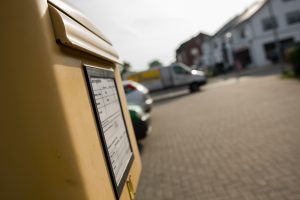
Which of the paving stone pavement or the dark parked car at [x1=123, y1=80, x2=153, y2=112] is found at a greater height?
the dark parked car at [x1=123, y1=80, x2=153, y2=112]

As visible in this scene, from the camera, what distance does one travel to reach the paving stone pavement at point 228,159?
15.4 feet

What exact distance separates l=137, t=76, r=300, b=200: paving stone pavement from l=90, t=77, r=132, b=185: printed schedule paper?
2.68 metres

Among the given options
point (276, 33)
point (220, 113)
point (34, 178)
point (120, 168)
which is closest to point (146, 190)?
point (120, 168)

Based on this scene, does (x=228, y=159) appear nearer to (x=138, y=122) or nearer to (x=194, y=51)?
(x=138, y=122)

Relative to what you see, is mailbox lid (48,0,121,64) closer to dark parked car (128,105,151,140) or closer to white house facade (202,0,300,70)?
dark parked car (128,105,151,140)

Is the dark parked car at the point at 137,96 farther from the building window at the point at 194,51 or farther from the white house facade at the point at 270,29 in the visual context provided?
the building window at the point at 194,51

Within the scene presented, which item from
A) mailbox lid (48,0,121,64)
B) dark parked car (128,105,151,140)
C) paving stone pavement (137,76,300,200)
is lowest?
paving stone pavement (137,76,300,200)

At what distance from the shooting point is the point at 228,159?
6.24 m

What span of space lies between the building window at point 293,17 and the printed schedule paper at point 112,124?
45.4 metres

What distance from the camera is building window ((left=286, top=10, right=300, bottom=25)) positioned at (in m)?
42.7

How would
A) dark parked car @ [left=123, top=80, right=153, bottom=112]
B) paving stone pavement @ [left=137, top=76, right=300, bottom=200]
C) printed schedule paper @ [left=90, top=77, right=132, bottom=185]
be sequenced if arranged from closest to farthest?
printed schedule paper @ [left=90, top=77, right=132, bottom=185]
paving stone pavement @ [left=137, top=76, right=300, bottom=200]
dark parked car @ [left=123, top=80, right=153, bottom=112]

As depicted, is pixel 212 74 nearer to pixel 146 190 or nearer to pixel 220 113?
pixel 220 113

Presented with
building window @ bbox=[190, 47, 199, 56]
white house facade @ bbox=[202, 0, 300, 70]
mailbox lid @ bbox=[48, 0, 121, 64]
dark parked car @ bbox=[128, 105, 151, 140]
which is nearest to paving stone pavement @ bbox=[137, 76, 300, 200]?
dark parked car @ bbox=[128, 105, 151, 140]

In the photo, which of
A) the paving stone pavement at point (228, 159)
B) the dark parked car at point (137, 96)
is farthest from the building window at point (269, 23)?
the paving stone pavement at point (228, 159)
